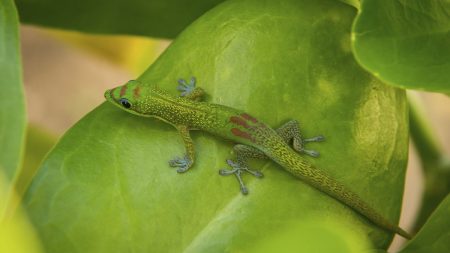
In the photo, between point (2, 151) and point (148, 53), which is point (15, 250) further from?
point (148, 53)

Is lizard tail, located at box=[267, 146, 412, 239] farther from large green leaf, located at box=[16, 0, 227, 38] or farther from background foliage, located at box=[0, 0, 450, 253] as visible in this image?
large green leaf, located at box=[16, 0, 227, 38]

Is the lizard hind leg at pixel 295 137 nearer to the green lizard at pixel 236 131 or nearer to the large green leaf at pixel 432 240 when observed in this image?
the green lizard at pixel 236 131

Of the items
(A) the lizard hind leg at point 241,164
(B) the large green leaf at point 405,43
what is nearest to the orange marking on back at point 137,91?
(A) the lizard hind leg at point 241,164

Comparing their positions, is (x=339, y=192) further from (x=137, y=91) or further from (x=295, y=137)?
(x=137, y=91)

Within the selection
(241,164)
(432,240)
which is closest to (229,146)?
(241,164)

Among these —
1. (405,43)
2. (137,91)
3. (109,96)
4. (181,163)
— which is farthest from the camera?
(137,91)

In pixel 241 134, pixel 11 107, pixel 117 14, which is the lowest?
pixel 241 134

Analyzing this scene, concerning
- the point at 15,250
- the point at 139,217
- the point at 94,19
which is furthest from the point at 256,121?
the point at 15,250
